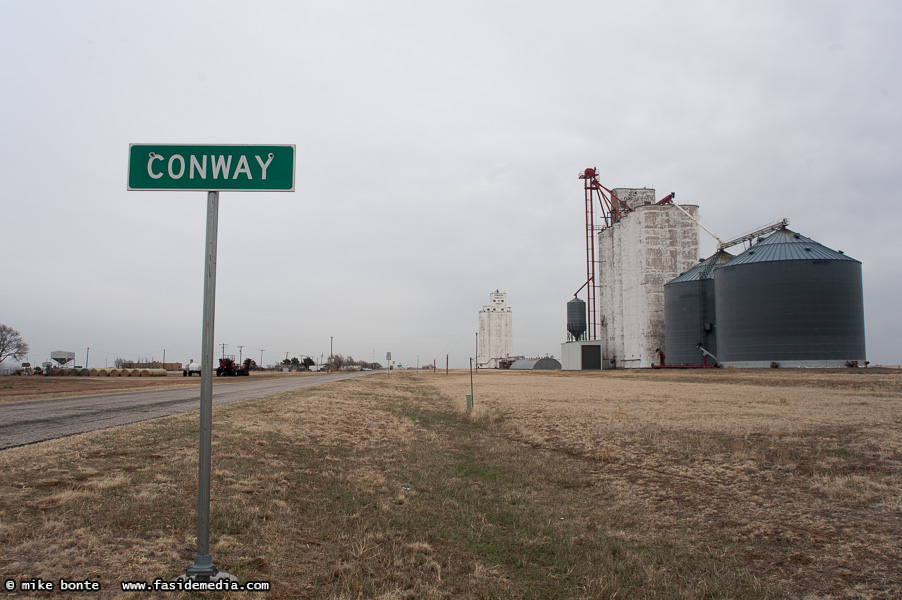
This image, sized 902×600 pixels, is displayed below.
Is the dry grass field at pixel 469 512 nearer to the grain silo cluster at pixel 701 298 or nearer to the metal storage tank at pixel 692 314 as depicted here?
the grain silo cluster at pixel 701 298

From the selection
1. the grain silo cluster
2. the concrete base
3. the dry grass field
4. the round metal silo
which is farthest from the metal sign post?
the round metal silo

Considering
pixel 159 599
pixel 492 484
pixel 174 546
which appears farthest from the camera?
pixel 492 484

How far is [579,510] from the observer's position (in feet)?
30.5

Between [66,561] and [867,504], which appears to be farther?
[867,504]

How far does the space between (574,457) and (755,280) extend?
192ft

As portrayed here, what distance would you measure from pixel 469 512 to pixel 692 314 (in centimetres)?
7318

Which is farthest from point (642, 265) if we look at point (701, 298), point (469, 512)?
point (469, 512)

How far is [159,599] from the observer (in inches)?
174

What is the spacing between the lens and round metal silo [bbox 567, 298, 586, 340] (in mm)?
103875

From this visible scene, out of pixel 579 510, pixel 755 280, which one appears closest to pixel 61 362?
pixel 755 280

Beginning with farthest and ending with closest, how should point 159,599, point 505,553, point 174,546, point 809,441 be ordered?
1. point 809,441
2. point 505,553
3. point 174,546
4. point 159,599

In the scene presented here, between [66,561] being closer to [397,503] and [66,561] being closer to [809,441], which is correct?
[397,503]

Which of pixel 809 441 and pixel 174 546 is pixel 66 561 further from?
pixel 809 441

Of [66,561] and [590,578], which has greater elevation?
[66,561]
